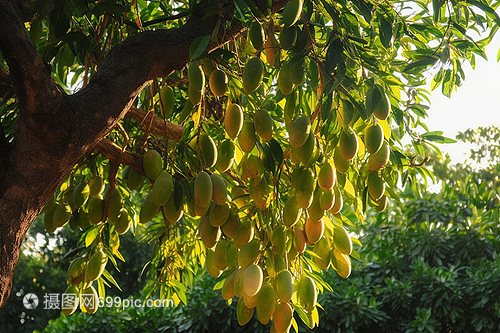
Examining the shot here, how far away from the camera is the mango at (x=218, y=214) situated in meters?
1.15

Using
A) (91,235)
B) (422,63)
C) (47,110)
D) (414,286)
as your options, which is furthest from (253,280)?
(414,286)

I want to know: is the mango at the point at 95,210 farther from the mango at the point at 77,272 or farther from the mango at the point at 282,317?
the mango at the point at 282,317

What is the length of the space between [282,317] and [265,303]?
1.9 inches

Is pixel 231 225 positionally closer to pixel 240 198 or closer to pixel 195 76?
pixel 240 198

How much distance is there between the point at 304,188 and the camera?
1.02 metres

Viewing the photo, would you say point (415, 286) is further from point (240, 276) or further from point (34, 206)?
point (34, 206)

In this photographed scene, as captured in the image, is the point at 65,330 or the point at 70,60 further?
the point at 65,330

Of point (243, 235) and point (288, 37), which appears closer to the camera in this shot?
point (288, 37)

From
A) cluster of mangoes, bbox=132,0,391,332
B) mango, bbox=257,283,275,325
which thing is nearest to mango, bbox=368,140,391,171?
cluster of mangoes, bbox=132,0,391,332

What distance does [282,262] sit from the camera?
106cm

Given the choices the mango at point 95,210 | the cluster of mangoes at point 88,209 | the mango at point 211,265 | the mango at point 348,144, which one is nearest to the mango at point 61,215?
the cluster of mangoes at point 88,209

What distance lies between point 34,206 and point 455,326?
3.05 meters

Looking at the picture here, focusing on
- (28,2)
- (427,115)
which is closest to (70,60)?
(28,2)

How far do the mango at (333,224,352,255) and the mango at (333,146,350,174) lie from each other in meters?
0.15
